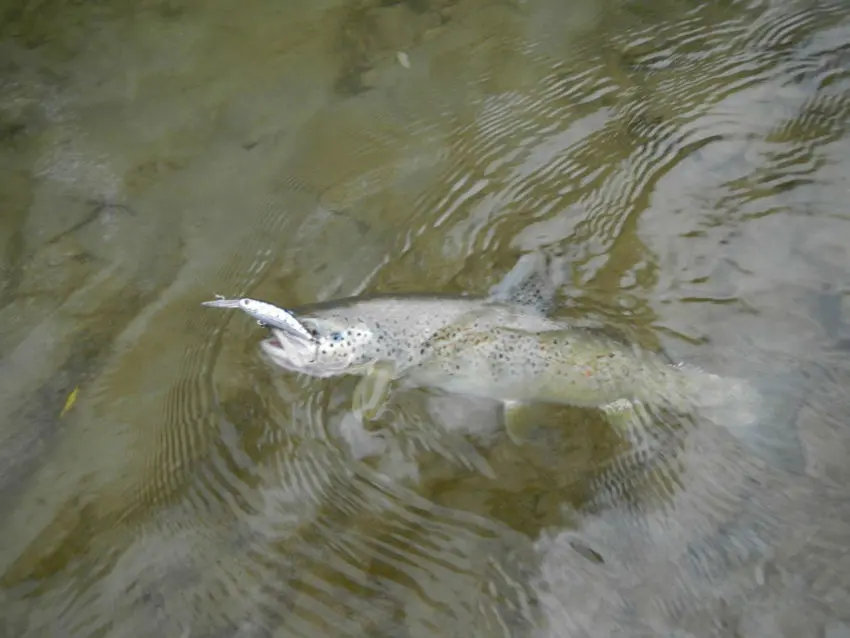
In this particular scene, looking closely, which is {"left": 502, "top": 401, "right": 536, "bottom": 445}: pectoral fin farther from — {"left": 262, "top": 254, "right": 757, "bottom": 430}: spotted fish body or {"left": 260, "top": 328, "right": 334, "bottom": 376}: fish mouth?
{"left": 260, "top": 328, "right": 334, "bottom": 376}: fish mouth

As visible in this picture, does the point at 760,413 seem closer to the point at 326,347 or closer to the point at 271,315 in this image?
the point at 326,347

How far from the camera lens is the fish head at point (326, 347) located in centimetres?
315

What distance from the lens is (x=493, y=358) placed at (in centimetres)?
322

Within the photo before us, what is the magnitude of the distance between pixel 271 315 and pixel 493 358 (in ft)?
3.15

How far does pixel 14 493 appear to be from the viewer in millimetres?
3293

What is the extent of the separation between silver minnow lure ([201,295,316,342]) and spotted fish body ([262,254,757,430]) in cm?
6

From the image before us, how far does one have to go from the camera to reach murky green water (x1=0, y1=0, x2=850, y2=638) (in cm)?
297

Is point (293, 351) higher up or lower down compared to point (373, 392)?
higher up

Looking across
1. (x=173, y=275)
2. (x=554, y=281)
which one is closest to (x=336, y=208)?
(x=173, y=275)

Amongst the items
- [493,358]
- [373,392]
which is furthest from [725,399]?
[373,392]

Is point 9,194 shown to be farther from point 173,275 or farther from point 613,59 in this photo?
point 613,59

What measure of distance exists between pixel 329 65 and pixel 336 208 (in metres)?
1.21

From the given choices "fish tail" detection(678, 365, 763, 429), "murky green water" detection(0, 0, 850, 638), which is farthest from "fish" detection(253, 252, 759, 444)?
"murky green water" detection(0, 0, 850, 638)

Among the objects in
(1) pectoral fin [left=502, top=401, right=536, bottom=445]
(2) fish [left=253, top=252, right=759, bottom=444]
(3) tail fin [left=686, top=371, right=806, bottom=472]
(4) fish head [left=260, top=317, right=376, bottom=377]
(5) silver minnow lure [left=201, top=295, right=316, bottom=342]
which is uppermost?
(5) silver minnow lure [left=201, top=295, right=316, bottom=342]
